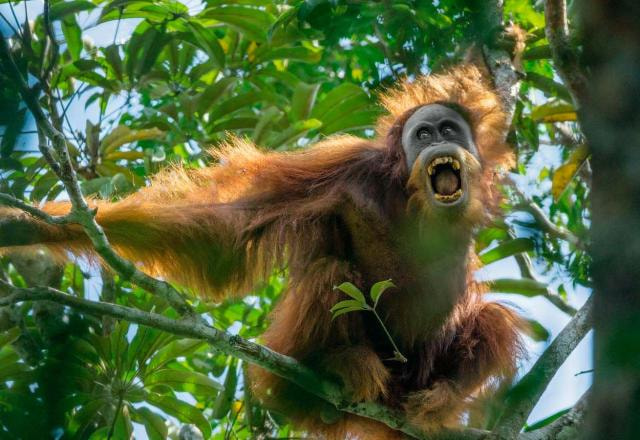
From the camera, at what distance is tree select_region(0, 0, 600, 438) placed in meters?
3.92

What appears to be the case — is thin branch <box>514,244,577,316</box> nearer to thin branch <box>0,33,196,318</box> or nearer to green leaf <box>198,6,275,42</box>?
green leaf <box>198,6,275,42</box>

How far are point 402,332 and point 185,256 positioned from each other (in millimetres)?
1538

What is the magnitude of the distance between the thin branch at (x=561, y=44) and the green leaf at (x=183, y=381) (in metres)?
3.38

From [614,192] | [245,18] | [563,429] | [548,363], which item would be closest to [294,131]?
[245,18]

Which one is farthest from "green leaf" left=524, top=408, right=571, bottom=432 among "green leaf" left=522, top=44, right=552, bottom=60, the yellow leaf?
"green leaf" left=522, top=44, right=552, bottom=60

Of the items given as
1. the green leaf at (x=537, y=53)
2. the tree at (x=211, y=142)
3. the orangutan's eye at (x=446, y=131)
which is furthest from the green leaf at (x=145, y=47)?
the green leaf at (x=537, y=53)

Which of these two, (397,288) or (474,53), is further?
(474,53)

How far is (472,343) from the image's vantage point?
5.26 meters

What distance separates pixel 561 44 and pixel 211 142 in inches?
136

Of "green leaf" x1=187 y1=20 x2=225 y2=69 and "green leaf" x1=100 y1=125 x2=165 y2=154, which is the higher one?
"green leaf" x1=187 y1=20 x2=225 y2=69

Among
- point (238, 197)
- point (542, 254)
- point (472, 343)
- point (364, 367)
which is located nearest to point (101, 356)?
point (238, 197)

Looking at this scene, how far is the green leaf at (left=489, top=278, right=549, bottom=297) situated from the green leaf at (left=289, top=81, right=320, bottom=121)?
6.96 ft

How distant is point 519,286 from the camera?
6.36 meters

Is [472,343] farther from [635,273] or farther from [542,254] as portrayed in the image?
[635,273]
